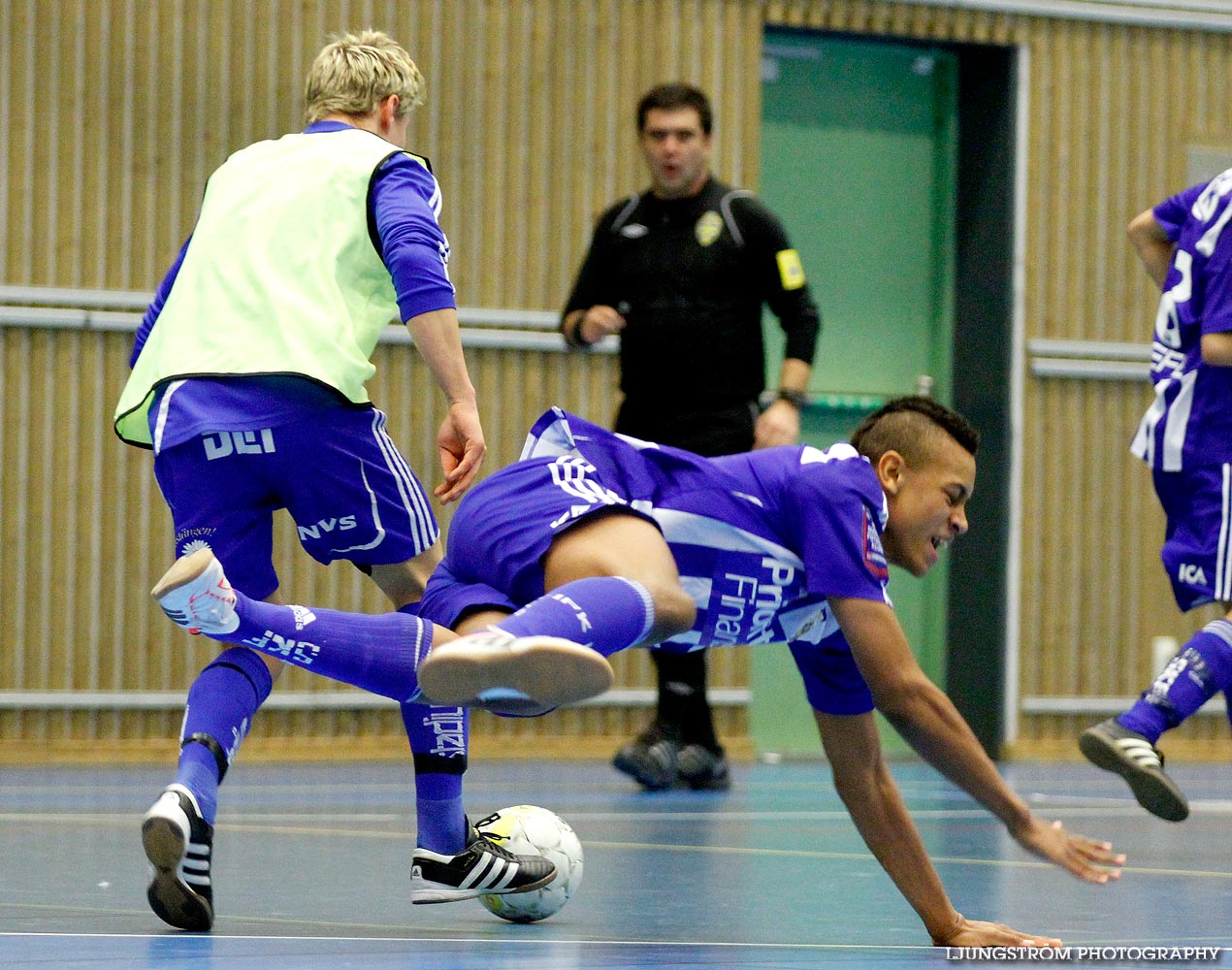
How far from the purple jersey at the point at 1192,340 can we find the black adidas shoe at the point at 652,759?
2159mm

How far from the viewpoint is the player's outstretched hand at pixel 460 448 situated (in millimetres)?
3496

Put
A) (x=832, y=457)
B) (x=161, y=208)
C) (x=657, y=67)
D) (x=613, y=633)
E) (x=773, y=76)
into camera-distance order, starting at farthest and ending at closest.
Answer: (x=773, y=76)
(x=657, y=67)
(x=161, y=208)
(x=832, y=457)
(x=613, y=633)

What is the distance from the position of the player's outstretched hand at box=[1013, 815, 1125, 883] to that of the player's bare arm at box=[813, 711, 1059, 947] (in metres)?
0.34

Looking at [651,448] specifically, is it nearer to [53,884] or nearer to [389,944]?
[389,944]

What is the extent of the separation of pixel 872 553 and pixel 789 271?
384 centimetres

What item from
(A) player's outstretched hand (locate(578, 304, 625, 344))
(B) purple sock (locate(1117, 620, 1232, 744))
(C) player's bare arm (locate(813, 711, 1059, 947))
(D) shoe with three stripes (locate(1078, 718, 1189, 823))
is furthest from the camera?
(A) player's outstretched hand (locate(578, 304, 625, 344))

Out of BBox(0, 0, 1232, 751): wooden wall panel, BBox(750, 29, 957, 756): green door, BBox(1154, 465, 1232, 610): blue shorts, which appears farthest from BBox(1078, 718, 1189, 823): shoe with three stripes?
BBox(750, 29, 957, 756): green door

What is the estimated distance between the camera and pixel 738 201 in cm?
699

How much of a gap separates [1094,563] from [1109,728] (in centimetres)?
539

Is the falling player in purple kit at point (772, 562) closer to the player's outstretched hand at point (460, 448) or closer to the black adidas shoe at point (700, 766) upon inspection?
the player's outstretched hand at point (460, 448)

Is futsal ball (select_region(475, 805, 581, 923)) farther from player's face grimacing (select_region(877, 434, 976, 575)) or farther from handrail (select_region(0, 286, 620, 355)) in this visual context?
handrail (select_region(0, 286, 620, 355))

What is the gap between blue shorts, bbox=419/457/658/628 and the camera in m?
3.32

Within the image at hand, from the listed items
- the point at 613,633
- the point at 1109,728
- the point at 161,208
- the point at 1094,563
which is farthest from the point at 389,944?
the point at 1094,563

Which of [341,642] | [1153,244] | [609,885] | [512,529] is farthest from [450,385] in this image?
[1153,244]
